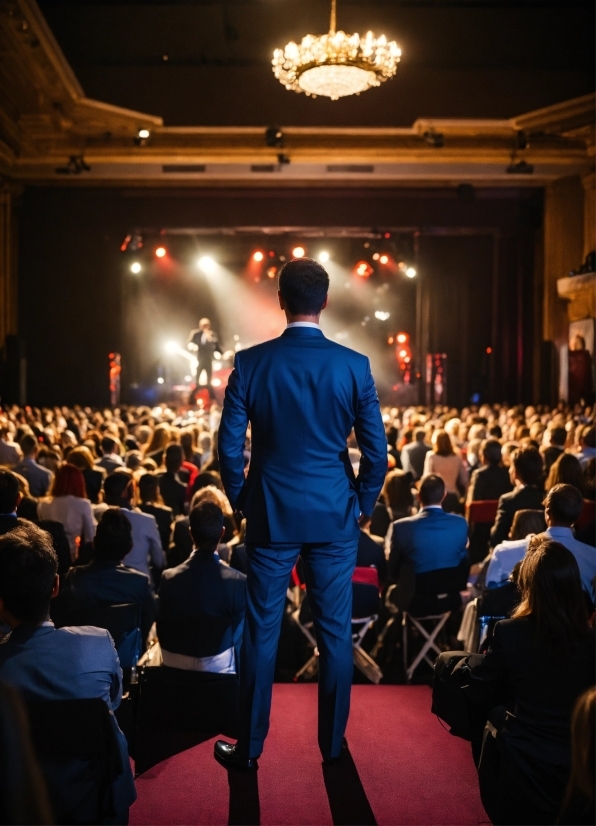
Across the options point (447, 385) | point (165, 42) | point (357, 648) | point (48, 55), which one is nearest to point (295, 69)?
point (48, 55)

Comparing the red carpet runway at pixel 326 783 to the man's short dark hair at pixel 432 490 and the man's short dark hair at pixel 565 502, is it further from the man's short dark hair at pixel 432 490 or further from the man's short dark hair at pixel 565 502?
the man's short dark hair at pixel 432 490

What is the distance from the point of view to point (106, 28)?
14.7 metres

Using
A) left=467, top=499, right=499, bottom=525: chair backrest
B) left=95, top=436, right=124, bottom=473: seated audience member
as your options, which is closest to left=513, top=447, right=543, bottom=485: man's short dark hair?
left=467, top=499, right=499, bottom=525: chair backrest

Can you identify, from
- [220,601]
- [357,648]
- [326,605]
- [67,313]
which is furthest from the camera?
[67,313]

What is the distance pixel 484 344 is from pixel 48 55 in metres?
11.0

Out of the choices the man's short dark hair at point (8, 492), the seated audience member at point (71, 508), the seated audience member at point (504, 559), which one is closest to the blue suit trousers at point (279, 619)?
the seated audience member at point (504, 559)

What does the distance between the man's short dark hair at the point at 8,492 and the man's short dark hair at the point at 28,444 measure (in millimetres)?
2668

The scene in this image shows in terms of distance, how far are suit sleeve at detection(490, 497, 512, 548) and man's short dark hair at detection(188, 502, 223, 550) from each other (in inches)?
81.3

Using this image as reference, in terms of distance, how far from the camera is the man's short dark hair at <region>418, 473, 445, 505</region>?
4.47 m

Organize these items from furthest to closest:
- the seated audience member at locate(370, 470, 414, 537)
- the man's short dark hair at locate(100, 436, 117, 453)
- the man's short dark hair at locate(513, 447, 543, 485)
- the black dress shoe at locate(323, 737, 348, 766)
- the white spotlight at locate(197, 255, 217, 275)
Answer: the white spotlight at locate(197, 255, 217, 275)
the man's short dark hair at locate(100, 436, 117, 453)
the seated audience member at locate(370, 470, 414, 537)
the man's short dark hair at locate(513, 447, 543, 485)
the black dress shoe at locate(323, 737, 348, 766)

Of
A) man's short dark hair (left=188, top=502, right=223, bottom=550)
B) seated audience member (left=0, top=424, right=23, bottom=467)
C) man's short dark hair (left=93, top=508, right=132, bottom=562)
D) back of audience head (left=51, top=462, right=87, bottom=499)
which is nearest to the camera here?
man's short dark hair (left=188, top=502, right=223, bottom=550)

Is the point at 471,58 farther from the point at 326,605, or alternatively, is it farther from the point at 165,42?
the point at 326,605

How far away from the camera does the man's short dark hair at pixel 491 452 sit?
611 cm

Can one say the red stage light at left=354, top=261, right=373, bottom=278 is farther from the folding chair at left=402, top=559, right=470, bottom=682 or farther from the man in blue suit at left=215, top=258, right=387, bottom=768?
the man in blue suit at left=215, top=258, right=387, bottom=768
